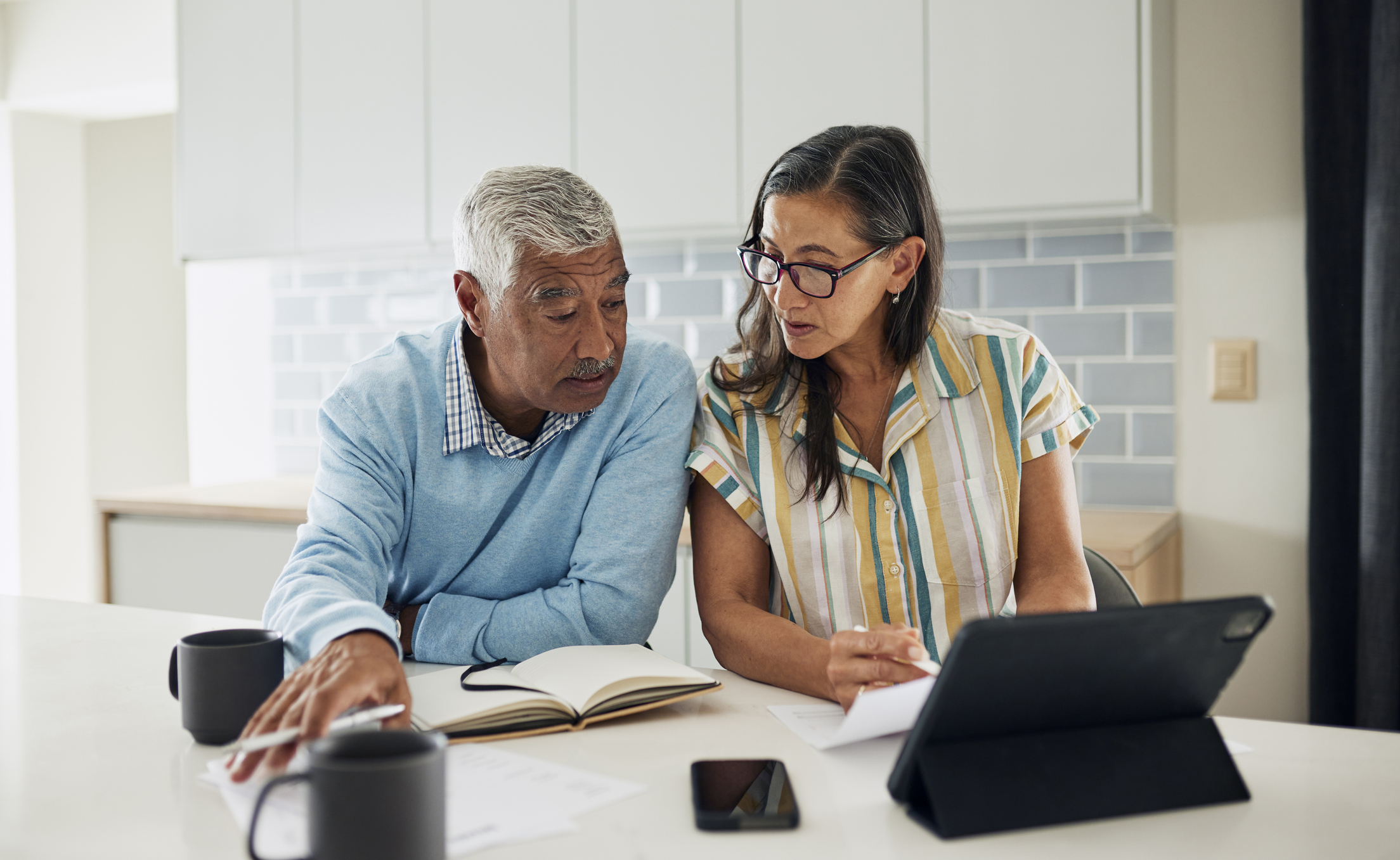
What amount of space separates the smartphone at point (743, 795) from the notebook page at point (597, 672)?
18 cm

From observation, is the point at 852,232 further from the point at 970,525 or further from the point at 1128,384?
the point at 1128,384

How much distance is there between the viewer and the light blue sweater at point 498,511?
54.8 inches

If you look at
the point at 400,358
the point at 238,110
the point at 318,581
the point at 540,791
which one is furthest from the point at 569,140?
the point at 540,791

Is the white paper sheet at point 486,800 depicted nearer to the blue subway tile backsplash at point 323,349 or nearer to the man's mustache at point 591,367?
the man's mustache at point 591,367

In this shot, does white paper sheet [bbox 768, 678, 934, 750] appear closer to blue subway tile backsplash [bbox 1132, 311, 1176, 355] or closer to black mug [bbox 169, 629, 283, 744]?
black mug [bbox 169, 629, 283, 744]

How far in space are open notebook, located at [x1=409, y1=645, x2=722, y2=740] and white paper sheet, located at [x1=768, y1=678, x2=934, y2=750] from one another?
130 mm

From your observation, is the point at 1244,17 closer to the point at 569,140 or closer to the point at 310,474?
the point at 569,140

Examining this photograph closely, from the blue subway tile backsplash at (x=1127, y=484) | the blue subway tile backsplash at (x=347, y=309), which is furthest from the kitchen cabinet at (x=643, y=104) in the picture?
the blue subway tile backsplash at (x=1127, y=484)

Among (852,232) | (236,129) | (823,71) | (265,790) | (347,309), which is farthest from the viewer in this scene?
(347,309)

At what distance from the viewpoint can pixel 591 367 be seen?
1.47 metres

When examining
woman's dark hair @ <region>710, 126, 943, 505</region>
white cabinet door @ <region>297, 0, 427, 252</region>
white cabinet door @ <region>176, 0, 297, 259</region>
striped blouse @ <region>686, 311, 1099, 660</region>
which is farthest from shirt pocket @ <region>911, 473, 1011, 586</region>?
white cabinet door @ <region>176, 0, 297, 259</region>

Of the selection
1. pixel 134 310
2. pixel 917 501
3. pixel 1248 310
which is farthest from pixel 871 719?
pixel 134 310

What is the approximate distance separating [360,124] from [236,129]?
43 centimetres

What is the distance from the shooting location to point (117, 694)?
1.25 metres
